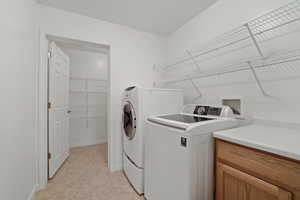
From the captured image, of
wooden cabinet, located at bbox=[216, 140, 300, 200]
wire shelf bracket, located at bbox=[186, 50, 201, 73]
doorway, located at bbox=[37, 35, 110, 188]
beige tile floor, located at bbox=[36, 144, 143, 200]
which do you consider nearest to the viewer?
wooden cabinet, located at bbox=[216, 140, 300, 200]

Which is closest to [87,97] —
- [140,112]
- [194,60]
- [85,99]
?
[85,99]

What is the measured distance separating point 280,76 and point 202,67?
93 centimetres

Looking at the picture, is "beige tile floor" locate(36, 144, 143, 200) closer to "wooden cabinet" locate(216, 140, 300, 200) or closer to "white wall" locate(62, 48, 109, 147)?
"white wall" locate(62, 48, 109, 147)

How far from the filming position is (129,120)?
1854 millimetres

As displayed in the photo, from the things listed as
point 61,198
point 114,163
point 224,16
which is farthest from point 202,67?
point 61,198

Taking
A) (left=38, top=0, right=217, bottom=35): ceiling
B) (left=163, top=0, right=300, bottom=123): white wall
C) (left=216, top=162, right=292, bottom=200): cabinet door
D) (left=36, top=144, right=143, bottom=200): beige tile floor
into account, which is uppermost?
(left=38, top=0, right=217, bottom=35): ceiling

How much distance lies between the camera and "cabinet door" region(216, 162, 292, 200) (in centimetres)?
68

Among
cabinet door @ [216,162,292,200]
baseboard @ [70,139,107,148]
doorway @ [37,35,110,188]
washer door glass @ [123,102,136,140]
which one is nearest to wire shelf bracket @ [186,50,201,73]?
washer door glass @ [123,102,136,140]

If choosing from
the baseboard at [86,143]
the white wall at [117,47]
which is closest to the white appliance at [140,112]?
the white wall at [117,47]

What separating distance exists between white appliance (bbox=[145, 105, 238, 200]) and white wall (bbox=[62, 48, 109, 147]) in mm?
2712

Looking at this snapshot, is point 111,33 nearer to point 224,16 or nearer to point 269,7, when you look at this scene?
point 224,16

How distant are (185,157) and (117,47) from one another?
2105 millimetres

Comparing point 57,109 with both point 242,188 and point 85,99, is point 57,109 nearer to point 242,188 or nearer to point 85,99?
point 85,99

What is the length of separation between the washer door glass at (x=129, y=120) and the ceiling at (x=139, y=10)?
1.43 meters
